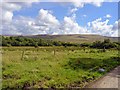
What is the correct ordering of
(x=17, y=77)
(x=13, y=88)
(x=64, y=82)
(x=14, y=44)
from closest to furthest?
(x=13, y=88) → (x=64, y=82) → (x=17, y=77) → (x=14, y=44)

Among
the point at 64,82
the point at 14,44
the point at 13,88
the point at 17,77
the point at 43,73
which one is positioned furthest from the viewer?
the point at 14,44

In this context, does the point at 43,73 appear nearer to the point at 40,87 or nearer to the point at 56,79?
the point at 56,79

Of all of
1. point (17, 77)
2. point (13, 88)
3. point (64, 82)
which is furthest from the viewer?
point (17, 77)

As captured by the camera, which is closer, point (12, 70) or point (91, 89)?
point (91, 89)

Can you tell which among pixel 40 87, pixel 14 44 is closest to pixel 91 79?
pixel 40 87

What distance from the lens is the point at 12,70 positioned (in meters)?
23.2

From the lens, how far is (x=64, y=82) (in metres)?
19.0

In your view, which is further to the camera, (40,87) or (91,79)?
(91,79)

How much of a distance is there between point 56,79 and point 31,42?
235 ft

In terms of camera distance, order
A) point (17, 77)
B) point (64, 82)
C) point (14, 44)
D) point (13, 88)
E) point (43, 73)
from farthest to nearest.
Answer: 1. point (14, 44)
2. point (43, 73)
3. point (17, 77)
4. point (64, 82)
5. point (13, 88)

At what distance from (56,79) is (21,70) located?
459cm

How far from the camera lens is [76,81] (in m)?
19.7

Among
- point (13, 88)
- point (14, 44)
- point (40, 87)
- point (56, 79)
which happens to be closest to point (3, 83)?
point (13, 88)

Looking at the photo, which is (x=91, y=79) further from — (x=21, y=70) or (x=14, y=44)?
(x=14, y=44)
